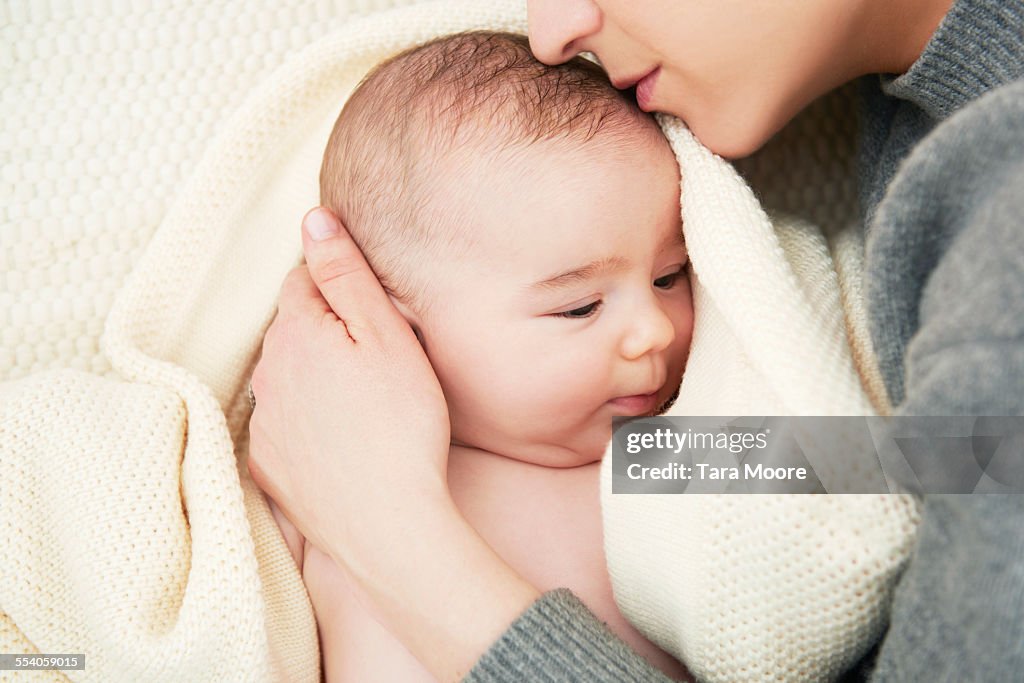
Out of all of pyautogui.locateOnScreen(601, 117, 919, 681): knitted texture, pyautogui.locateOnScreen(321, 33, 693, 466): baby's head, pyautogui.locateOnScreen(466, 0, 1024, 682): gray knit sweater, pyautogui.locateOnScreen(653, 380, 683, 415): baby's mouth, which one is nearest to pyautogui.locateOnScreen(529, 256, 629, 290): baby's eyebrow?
pyautogui.locateOnScreen(321, 33, 693, 466): baby's head

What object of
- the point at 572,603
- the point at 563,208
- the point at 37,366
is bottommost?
the point at 572,603

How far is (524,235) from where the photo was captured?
1022 mm

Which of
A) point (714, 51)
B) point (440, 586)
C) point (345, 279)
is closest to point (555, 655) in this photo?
point (440, 586)

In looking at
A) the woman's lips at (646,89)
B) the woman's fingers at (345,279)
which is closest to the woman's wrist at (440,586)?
the woman's fingers at (345,279)

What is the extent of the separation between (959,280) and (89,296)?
3.62 feet

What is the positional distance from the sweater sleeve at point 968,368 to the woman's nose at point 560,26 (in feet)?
1.37

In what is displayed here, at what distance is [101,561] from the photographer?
3.28ft

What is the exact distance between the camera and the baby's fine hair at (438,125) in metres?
1.04

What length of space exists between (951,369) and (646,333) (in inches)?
16.9

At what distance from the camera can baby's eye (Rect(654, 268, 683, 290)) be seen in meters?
1.15

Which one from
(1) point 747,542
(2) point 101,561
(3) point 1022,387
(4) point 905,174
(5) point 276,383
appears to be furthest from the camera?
(5) point 276,383

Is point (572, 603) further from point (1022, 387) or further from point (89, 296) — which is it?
point (89, 296)

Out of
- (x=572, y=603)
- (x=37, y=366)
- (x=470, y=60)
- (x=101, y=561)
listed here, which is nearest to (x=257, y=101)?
(x=470, y=60)

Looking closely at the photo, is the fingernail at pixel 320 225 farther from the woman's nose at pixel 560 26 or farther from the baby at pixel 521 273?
the woman's nose at pixel 560 26
